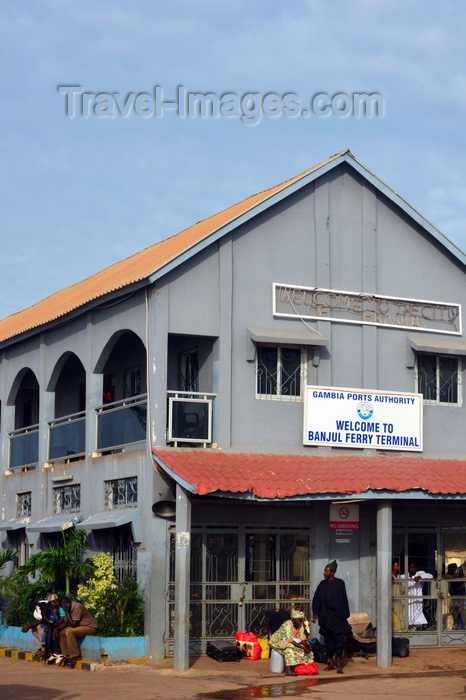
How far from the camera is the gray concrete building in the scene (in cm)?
1842

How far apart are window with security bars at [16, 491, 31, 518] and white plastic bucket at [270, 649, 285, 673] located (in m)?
8.46

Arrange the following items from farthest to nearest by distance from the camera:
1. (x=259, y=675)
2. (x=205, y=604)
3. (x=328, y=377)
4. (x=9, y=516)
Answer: (x=9, y=516) → (x=328, y=377) → (x=205, y=604) → (x=259, y=675)

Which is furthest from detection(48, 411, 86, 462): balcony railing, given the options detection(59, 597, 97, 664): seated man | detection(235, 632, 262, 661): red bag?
detection(235, 632, 262, 661): red bag

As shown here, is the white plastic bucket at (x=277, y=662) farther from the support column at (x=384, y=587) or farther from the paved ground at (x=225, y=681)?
the support column at (x=384, y=587)

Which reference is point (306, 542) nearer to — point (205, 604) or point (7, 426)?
point (205, 604)

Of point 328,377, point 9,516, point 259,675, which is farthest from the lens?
point 9,516

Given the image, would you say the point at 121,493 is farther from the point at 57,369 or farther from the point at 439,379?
the point at 439,379

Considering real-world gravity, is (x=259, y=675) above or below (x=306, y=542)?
below

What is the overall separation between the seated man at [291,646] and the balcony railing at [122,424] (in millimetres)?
4097

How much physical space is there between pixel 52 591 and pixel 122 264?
26.9 feet

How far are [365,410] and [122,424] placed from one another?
4.39 m

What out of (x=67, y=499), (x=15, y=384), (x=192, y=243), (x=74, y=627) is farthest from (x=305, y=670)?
(x=15, y=384)

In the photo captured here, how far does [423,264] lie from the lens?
2142 cm

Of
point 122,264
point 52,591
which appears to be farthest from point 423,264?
point 52,591
